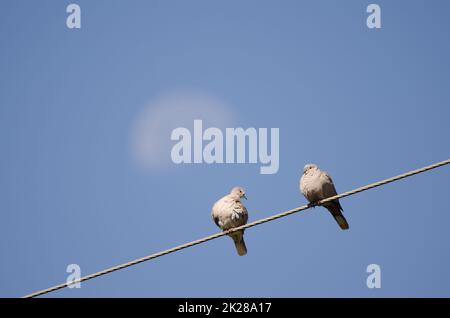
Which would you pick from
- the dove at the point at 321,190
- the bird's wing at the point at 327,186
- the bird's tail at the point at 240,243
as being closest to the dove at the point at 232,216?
the bird's tail at the point at 240,243

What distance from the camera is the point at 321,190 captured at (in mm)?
11672

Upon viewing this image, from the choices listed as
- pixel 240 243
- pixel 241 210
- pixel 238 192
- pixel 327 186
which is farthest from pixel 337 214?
pixel 238 192

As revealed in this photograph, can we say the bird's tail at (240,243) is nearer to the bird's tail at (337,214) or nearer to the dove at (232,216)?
the dove at (232,216)

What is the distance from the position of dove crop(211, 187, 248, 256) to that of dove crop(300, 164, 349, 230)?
104cm

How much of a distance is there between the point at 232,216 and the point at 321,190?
4.70 ft

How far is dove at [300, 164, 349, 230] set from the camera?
1170 centimetres

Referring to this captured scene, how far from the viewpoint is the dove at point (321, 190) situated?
38.4 feet

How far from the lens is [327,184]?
11.8 metres

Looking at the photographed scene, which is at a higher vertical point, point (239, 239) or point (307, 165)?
point (307, 165)

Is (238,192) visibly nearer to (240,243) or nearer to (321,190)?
(240,243)

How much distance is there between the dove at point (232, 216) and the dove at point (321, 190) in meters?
1.04
